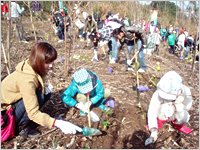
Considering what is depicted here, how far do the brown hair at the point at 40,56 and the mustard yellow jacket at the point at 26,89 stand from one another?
6 cm

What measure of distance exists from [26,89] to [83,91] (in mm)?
663

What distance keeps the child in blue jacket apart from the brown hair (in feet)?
1.49

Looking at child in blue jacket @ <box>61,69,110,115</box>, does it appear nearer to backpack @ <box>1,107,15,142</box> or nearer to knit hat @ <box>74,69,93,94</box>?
knit hat @ <box>74,69,93,94</box>

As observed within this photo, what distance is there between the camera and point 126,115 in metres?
2.39

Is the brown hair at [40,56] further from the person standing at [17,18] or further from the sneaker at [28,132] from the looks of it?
the person standing at [17,18]

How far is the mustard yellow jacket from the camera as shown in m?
1.59

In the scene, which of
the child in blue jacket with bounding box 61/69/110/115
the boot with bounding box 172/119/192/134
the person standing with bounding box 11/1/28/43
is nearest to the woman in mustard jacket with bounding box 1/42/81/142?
the child in blue jacket with bounding box 61/69/110/115

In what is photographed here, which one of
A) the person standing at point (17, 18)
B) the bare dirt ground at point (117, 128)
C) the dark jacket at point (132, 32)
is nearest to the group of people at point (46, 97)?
the bare dirt ground at point (117, 128)

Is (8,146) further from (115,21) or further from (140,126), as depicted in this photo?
(115,21)

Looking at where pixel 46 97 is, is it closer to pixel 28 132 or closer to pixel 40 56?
pixel 28 132

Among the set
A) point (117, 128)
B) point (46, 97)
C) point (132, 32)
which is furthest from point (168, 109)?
point (132, 32)

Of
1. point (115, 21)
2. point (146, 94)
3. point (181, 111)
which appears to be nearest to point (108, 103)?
point (146, 94)

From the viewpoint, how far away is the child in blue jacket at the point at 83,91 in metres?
1.99

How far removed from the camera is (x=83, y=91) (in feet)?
6.59
